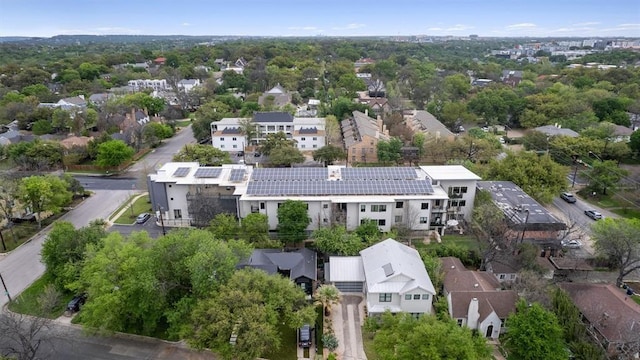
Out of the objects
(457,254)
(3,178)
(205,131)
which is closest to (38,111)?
(205,131)

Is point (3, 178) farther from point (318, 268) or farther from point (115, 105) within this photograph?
point (115, 105)

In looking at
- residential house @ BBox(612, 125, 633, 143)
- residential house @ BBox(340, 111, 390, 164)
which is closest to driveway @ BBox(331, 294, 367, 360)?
residential house @ BBox(340, 111, 390, 164)

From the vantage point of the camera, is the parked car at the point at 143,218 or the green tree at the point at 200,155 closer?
the parked car at the point at 143,218

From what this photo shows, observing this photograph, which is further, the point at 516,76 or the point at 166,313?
the point at 516,76

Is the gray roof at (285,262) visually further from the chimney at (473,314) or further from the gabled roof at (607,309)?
the gabled roof at (607,309)

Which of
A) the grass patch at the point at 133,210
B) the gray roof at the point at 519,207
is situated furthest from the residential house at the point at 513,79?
the grass patch at the point at 133,210

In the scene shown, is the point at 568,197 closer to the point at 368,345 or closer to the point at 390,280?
the point at 390,280
